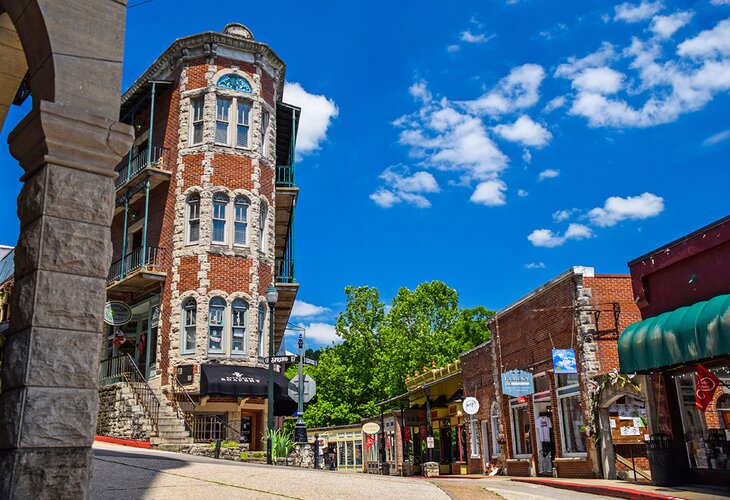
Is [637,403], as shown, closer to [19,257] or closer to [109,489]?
[109,489]

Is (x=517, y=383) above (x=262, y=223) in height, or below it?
below

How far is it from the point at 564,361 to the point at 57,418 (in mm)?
16474

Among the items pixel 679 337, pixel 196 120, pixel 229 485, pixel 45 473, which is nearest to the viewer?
pixel 45 473

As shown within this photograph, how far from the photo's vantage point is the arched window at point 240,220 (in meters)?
25.8

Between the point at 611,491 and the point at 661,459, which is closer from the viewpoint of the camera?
the point at 611,491

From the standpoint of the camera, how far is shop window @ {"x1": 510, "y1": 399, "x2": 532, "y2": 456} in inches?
943

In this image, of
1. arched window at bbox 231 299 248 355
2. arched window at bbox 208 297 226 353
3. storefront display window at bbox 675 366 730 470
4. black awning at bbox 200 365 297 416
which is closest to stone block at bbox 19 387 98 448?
storefront display window at bbox 675 366 730 470

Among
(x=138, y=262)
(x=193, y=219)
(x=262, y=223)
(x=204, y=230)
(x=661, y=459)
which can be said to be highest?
(x=262, y=223)

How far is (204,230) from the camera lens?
25.2m

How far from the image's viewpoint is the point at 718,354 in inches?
503

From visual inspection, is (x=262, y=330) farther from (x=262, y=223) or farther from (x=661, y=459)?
(x=661, y=459)

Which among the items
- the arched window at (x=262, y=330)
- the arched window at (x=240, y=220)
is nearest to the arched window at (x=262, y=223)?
the arched window at (x=240, y=220)

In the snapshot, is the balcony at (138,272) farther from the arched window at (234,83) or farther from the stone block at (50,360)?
the stone block at (50,360)

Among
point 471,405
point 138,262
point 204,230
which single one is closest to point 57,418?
point 204,230
